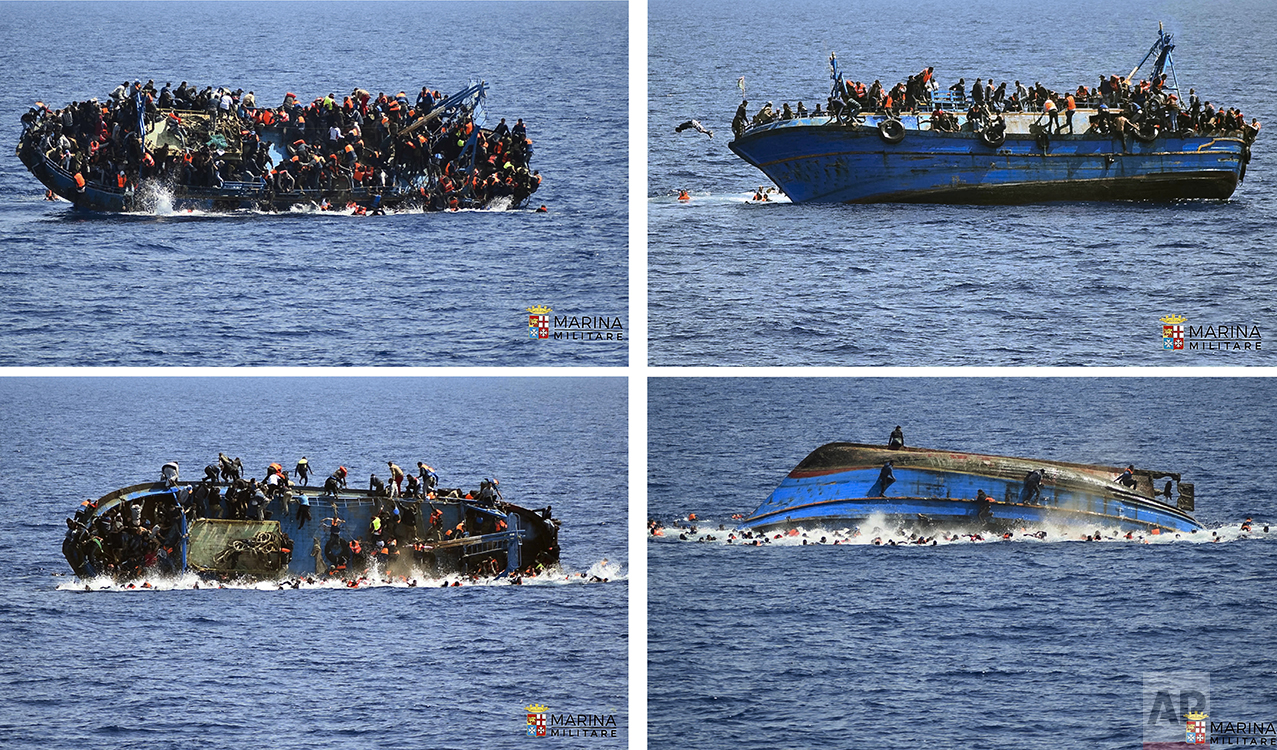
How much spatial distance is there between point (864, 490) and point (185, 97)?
410 inches

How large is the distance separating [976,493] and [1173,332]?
10.7ft

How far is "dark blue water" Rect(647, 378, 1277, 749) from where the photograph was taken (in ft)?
72.4

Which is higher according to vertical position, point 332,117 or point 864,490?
point 332,117

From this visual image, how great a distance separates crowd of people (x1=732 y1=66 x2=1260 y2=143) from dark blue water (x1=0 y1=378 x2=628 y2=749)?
5108mm

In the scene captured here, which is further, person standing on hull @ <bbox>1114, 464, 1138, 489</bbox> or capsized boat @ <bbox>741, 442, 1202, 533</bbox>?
person standing on hull @ <bbox>1114, 464, 1138, 489</bbox>

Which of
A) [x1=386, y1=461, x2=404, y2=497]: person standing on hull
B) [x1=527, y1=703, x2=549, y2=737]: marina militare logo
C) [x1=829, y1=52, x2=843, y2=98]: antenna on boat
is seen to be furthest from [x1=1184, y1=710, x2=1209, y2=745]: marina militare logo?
[x1=386, y1=461, x2=404, y2=497]: person standing on hull

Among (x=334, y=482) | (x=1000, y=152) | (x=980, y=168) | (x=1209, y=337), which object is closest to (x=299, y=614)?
(x=334, y=482)

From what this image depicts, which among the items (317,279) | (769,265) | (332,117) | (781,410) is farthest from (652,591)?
(332,117)

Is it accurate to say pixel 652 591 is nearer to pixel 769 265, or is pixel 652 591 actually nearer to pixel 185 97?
pixel 769 265

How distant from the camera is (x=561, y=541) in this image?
22.6m

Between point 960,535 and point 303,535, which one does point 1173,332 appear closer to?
point 960,535

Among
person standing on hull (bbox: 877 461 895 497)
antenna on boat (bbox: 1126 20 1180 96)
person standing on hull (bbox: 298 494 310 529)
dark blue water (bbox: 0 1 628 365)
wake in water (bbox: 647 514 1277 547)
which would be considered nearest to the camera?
dark blue water (bbox: 0 1 628 365)

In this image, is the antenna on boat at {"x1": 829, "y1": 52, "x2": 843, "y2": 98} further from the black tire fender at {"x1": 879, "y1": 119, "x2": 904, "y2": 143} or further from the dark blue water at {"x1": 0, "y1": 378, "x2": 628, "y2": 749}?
the dark blue water at {"x1": 0, "y1": 378, "x2": 628, "y2": 749}

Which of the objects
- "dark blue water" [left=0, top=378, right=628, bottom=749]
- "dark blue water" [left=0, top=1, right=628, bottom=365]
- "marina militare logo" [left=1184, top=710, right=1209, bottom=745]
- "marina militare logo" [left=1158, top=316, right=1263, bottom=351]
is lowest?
"marina militare logo" [left=1184, top=710, right=1209, bottom=745]
